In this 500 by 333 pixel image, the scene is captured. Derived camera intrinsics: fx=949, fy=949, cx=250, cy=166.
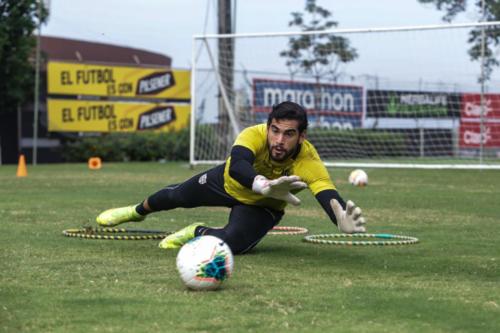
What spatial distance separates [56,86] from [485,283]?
92.2 feet

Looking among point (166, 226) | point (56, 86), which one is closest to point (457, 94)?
point (56, 86)

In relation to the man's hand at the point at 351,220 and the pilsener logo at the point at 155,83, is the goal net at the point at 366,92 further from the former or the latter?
the man's hand at the point at 351,220

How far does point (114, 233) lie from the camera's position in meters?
10.3

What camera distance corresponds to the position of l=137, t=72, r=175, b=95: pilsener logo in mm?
35219

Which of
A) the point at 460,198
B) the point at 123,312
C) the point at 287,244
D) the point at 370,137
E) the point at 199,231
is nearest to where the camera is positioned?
the point at 123,312

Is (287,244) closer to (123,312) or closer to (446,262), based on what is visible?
(446,262)

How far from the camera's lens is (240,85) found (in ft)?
90.2

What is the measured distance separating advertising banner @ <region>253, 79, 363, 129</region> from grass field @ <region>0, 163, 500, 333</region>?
1530 centimetres

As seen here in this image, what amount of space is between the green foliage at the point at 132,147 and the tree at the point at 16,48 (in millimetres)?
2902

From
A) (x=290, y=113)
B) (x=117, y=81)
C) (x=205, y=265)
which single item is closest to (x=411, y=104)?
(x=117, y=81)

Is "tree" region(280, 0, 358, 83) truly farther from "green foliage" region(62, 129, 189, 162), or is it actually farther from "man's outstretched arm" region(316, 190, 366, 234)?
"man's outstretched arm" region(316, 190, 366, 234)

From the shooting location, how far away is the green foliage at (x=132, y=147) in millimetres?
33688

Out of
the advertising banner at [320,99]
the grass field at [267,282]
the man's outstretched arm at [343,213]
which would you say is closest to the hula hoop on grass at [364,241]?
the grass field at [267,282]

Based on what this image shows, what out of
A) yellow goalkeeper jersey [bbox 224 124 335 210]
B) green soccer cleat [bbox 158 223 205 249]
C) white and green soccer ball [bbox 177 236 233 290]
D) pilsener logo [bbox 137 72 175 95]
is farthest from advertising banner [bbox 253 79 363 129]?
white and green soccer ball [bbox 177 236 233 290]
